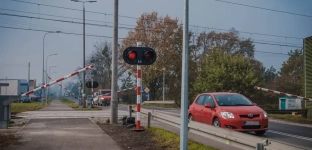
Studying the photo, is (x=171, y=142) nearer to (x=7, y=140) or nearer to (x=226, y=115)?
(x=226, y=115)

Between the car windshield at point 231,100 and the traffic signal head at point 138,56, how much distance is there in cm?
284

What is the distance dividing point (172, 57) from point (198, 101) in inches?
1125

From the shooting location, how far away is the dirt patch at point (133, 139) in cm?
961

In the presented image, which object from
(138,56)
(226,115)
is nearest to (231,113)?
(226,115)

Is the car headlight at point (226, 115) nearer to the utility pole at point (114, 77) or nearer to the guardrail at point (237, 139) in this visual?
the guardrail at point (237, 139)

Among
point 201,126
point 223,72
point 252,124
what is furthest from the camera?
point 223,72

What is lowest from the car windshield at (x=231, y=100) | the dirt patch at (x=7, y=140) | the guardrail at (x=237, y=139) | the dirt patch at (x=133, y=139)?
the dirt patch at (x=133, y=139)

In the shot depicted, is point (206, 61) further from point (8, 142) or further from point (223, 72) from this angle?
point (8, 142)

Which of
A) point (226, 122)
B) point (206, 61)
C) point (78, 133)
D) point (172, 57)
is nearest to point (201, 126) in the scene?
point (226, 122)

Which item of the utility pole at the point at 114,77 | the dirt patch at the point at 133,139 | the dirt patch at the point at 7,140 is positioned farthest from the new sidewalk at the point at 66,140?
the utility pole at the point at 114,77

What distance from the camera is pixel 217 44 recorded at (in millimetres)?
43781

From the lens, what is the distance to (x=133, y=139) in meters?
10.9

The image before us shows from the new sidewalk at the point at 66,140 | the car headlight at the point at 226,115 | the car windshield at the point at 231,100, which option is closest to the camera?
the new sidewalk at the point at 66,140

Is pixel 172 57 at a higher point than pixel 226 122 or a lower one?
higher
